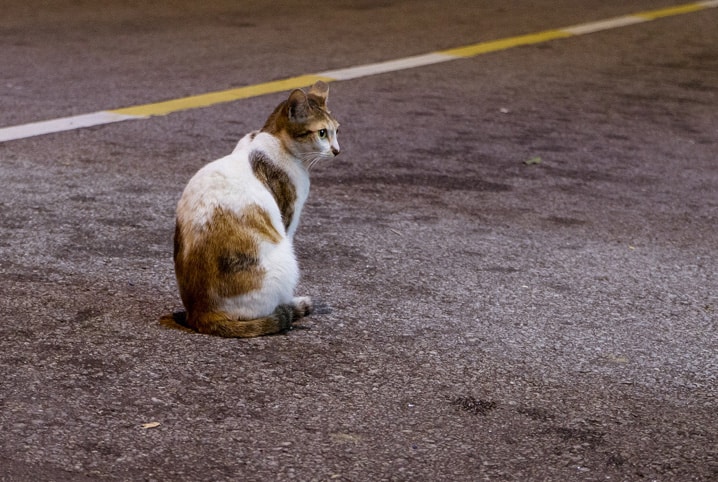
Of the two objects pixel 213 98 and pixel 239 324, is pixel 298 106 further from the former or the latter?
Result: pixel 213 98

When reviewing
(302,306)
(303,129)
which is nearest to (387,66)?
(303,129)

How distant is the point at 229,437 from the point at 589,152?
16.8 ft

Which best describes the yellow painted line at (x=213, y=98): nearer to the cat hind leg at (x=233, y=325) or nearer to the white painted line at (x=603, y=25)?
the cat hind leg at (x=233, y=325)

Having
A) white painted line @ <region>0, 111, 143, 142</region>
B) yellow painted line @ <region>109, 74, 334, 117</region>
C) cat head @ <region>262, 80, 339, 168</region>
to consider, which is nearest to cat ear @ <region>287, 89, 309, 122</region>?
cat head @ <region>262, 80, 339, 168</region>

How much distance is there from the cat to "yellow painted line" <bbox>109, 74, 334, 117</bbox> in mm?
4014

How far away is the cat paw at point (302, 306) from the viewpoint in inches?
183

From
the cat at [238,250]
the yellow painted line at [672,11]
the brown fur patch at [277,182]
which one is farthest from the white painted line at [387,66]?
the cat at [238,250]

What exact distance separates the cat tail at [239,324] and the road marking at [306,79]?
3657 mm

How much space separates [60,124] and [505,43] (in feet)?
19.8

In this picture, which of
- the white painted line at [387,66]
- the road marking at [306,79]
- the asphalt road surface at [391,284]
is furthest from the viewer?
the white painted line at [387,66]

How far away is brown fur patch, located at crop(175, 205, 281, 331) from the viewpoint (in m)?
4.34

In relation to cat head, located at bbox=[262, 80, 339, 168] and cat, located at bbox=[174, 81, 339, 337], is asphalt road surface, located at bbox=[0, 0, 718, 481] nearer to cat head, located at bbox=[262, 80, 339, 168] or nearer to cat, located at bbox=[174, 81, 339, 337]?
cat, located at bbox=[174, 81, 339, 337]

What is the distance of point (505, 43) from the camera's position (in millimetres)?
12562

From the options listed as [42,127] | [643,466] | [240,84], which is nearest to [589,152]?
[240,84]
